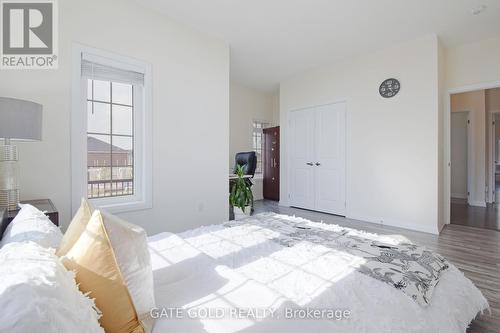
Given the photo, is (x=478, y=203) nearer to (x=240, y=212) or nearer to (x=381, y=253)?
(x=240, y=212)

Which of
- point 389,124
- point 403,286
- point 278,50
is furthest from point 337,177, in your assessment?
point 403,286

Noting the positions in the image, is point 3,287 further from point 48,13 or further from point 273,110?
point 273,110

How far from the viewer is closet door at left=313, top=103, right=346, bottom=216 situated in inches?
181

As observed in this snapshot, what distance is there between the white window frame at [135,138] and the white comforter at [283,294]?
4.71 feet

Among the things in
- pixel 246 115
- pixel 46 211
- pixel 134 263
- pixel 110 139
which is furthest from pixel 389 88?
pixel 46 211

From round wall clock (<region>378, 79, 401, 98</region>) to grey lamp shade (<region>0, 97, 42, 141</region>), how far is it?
14.0ft

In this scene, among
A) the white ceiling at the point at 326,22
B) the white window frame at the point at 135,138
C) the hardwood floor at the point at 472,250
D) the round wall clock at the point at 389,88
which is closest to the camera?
the hardwood floor at the point at 472,250

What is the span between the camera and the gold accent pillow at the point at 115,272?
73 centimetres

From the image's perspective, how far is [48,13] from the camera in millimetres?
2367

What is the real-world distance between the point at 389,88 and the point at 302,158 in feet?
6.36

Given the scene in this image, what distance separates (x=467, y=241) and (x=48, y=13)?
513 centimetres

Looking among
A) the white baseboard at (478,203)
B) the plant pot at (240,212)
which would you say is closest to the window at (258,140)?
the plant pot at (240,212)

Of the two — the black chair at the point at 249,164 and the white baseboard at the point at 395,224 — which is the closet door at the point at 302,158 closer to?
the white baseboard at the point at 395,224

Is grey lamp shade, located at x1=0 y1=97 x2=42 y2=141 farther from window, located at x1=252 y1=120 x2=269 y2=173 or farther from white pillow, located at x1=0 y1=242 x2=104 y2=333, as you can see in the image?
window, located at x1=252 y1=120 x2=269 y2=173
